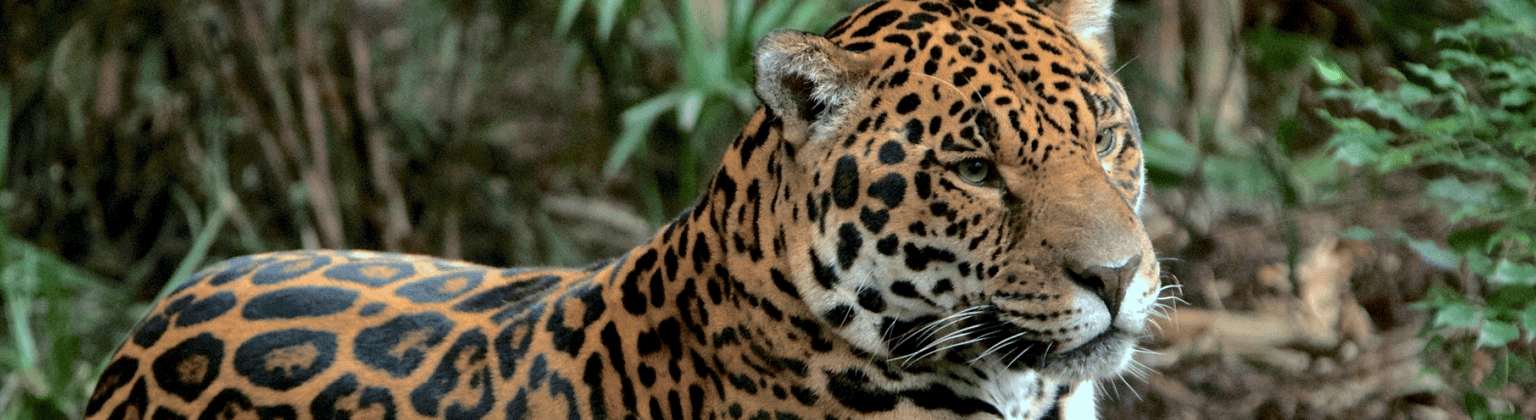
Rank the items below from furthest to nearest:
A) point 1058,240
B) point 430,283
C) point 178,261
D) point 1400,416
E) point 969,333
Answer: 1. point 178,261
2. point 1400,416
3. point 430,283
4. point 969,333
5. point 1058,240

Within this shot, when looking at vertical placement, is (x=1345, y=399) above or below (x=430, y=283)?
below

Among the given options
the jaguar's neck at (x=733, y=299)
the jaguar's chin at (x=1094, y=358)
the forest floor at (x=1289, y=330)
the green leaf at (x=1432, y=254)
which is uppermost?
the jaguar's neck at (x=733, y=299)

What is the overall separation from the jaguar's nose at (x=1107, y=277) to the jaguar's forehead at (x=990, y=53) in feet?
0.98

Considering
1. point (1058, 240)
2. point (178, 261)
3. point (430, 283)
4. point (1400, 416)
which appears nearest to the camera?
point (1058, 240)

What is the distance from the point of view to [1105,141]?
9.56 feet

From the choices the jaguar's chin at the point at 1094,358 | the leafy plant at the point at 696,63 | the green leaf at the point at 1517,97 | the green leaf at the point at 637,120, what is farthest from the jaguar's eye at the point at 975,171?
the green leaf at the point at 637,120

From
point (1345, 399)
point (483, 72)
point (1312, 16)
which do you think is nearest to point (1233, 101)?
point (1312, 16)

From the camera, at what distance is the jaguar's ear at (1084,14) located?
3184 mm

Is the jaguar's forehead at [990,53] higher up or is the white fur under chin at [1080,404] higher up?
the jaguar's forehead at [990,53]

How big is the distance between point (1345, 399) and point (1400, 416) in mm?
224

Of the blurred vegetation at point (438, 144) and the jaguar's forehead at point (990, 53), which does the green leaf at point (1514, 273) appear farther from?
the blurred vegetation at point (438, 144)

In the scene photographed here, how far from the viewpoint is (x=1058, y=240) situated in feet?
8.87

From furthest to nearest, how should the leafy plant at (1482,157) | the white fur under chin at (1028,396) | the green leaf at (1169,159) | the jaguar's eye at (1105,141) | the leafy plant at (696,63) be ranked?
the green leaf at (1169,159)
the leafy plant at (696,63)
the leafy plant at (1482,157)
the white fur under chin at (1028,396)
the jaguar's eye at (1105,141)

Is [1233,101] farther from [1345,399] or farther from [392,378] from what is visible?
[392,378]
